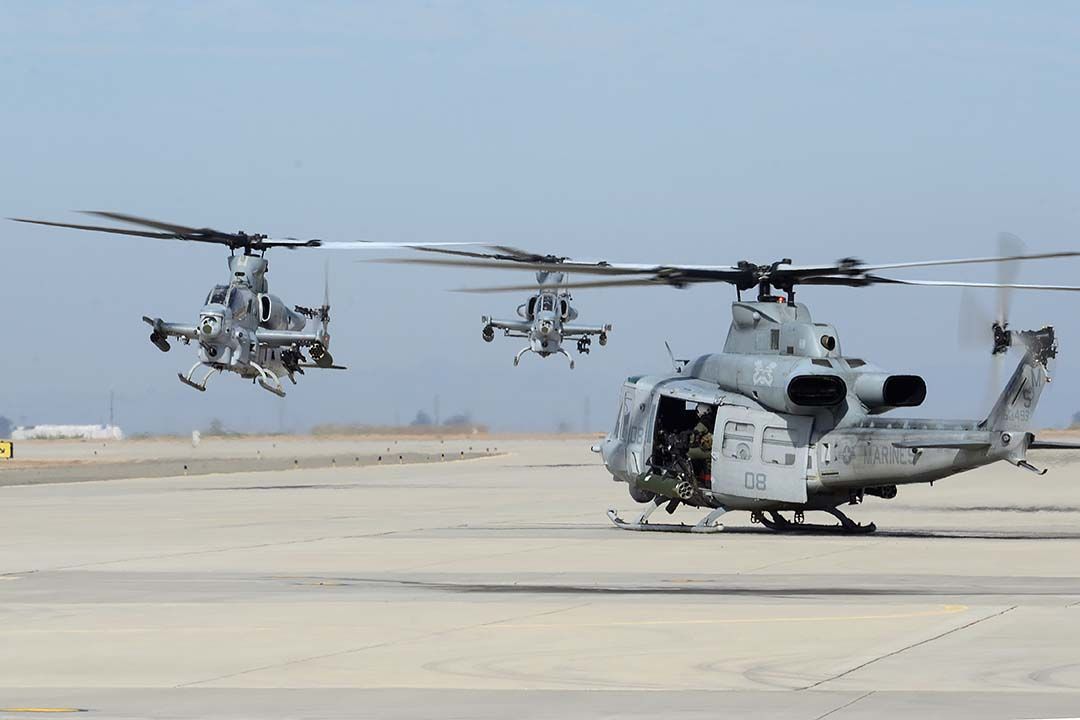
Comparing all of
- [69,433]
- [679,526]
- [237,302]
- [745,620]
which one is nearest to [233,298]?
[237,302]

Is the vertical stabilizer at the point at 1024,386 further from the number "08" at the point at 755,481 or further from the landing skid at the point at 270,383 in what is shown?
the landing skid at the point at 270,383

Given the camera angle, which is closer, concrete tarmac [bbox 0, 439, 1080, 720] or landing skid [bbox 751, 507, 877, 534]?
concrete tarmac [bbox 0, 439, 1080, 720]

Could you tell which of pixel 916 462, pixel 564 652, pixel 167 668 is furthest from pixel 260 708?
pixel 916 462

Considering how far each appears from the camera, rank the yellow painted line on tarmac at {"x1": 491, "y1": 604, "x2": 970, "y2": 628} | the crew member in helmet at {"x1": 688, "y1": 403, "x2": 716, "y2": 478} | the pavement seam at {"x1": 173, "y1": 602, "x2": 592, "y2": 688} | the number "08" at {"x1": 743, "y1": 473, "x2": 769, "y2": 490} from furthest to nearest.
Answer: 1. the crew member in helmet at {"x1": 688, "y1": 403, "x2": 716, "y2": 478}
2. the number "08" at {"x1": 743, "y1": 473, "x2": 769, "y2": 490}
3. the yellow painted line on tarmac at {"x1": 491, "y1": 604, "x2": 970, "y2": 628}
4. the pavement seam at {"x1": 173, "y1": 602, "x2": 592, "y2": 688}

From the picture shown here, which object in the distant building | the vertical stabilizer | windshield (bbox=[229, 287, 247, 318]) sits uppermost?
windshield (bbox=[229, 287, 247, 318])

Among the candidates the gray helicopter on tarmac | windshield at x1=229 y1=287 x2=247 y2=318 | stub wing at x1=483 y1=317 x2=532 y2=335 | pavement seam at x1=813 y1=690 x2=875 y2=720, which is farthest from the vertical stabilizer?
stub wing at x1=483 y1=317 x2=532 y2=335

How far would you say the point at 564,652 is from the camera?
1452cm

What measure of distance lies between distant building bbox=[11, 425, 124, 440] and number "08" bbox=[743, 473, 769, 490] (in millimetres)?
145070

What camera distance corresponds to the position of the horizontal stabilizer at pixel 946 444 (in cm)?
2689

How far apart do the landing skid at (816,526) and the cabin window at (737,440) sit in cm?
184

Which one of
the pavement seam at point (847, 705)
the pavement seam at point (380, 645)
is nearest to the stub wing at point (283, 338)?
the pavement seam at point (380, 645)

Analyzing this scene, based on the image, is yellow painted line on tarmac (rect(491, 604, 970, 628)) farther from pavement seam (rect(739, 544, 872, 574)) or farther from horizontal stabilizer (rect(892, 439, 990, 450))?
horizontal stabilizer (rect(892, 439, 990, 450))

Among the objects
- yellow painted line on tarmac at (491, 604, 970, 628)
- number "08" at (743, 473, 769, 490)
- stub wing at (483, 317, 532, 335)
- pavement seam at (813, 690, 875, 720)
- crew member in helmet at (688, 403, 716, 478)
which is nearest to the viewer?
pavement seam at (813, 690, 875, 720)

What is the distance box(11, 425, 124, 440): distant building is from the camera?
169625 millimetres
